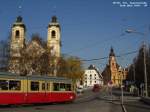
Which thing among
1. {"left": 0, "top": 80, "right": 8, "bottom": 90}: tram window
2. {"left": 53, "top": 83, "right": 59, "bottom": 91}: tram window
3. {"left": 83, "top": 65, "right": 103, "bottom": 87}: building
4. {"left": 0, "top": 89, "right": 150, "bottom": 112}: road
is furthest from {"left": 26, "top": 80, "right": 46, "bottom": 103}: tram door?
{"left": 83, "top": 65, "right": 103, "bottom": 87}: building

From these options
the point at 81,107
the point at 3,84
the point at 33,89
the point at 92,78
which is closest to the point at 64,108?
the point at 81,107

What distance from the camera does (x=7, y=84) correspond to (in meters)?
30.5

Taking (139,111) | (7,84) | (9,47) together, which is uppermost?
(9,47)

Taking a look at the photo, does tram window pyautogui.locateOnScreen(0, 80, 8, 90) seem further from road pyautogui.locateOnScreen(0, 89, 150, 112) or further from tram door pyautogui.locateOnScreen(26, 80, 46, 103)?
tram door pyautogui.locateOnScreen(26, 80, 46, 103)

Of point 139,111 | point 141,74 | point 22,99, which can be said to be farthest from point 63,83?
point 141,74

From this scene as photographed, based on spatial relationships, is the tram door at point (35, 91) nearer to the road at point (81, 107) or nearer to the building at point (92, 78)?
the road at point (81, 107)

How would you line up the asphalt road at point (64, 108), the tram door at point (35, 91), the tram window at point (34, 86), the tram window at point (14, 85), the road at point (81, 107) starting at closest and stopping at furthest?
1. the asphalt road at point (64, 108)
2. the road at point (81, 107)
3. the tram window at point (14, 85)
4. the tram door at point (35, 91)
5. the tram window at point (34, 86)

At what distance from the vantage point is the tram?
30388mm

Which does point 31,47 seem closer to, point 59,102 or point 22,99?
point 59,102

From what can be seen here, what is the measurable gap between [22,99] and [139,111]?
10.00m

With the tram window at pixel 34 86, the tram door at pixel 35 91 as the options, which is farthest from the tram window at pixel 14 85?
the tram window at pixel 34 86

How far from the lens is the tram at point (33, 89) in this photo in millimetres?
30388

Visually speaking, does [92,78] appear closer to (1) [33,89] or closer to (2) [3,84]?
(1) [33,89]

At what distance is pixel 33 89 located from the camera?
34094 millimetres
